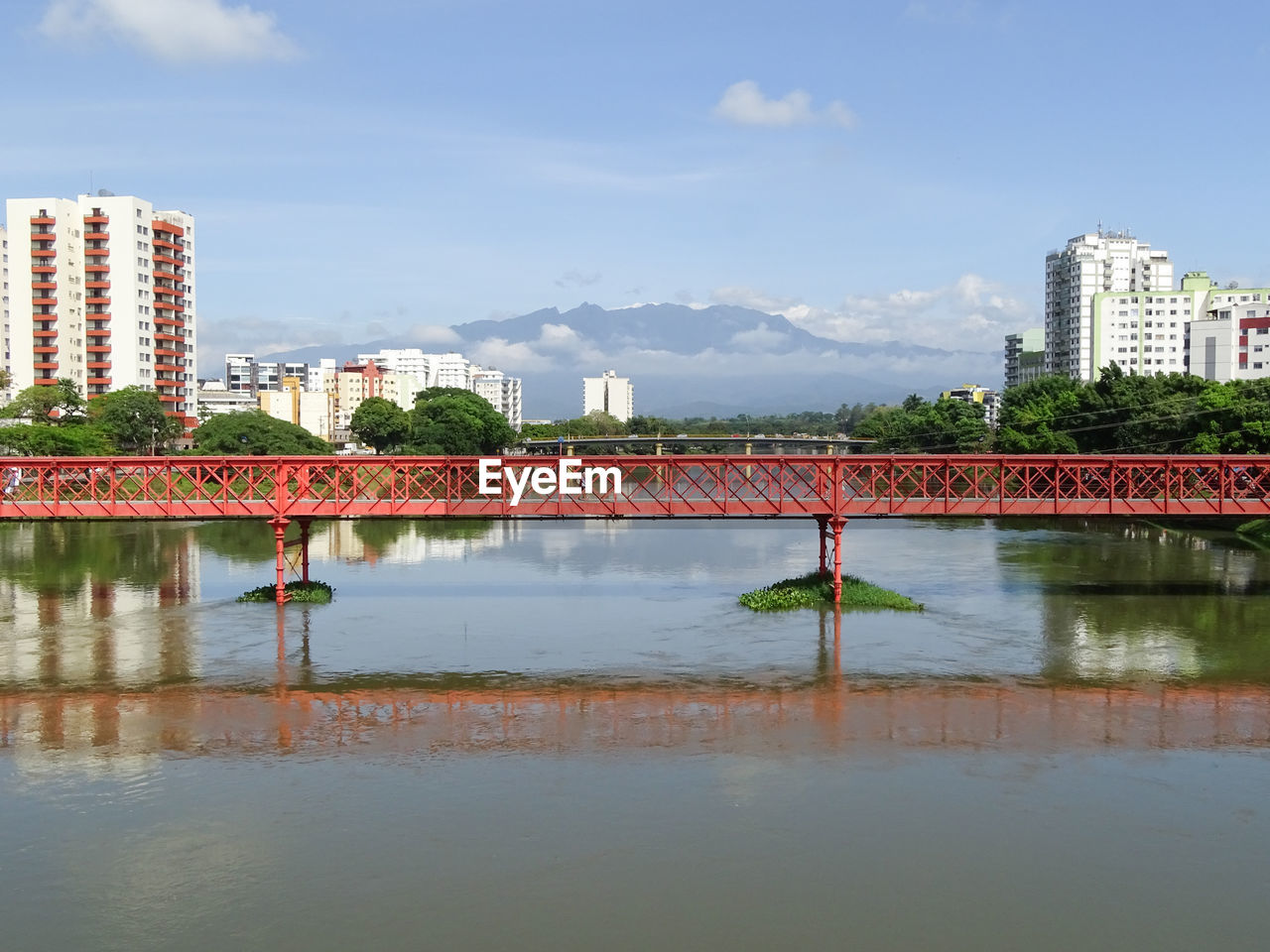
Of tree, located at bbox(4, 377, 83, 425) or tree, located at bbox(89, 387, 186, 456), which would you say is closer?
tree, located at bbox(89, 387, 186, 456)

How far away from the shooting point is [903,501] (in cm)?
5081

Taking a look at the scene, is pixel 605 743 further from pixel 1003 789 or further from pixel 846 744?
pixel 1003 789

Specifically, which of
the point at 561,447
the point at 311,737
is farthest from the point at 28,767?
the point at 561,447

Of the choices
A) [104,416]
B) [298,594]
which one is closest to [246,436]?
[104,416]

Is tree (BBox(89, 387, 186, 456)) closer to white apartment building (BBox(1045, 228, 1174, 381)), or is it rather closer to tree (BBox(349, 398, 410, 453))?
tree (BBox(349, 398, 410, 453))

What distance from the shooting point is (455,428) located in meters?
147

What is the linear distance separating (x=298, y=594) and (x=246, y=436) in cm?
6440

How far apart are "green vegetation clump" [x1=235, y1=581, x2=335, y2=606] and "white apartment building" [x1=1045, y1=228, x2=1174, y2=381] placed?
148442 mm

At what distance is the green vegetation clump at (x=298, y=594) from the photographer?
49531 mm

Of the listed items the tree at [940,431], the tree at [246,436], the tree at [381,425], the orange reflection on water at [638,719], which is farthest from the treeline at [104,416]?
the tree at [940,431]

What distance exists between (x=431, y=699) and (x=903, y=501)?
24.4 meters

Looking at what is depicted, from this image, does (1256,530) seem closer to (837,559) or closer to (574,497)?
(837,559)

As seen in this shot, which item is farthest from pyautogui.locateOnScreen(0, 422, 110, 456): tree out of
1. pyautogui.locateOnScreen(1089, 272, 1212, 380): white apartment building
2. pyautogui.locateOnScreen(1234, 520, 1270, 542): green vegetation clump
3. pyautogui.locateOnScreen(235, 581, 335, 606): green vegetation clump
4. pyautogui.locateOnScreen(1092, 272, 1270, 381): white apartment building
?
pyautogui.locateOnScreen(1089, 272, 1212, 380): white apartment building

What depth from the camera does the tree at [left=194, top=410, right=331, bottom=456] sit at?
352 feet
